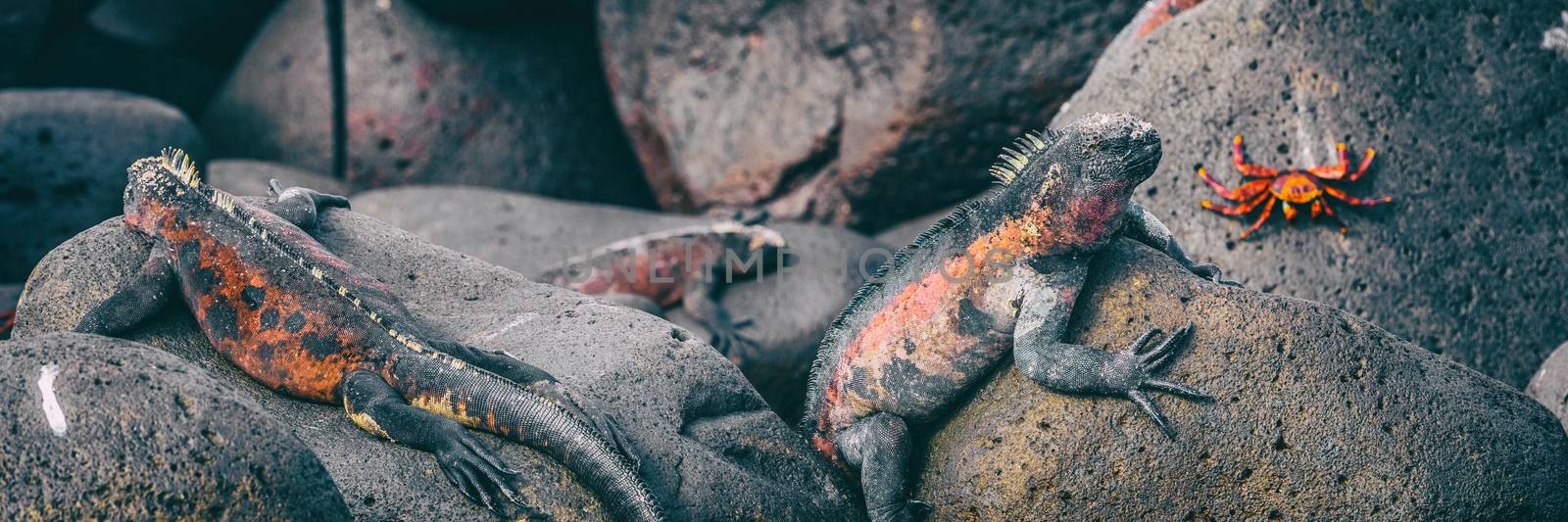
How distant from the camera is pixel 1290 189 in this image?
224 inches

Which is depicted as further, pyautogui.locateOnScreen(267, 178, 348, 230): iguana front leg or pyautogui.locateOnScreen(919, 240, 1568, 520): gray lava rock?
pyautogui.locateOnScreen(267, 178, 348, 230): iguana front leg

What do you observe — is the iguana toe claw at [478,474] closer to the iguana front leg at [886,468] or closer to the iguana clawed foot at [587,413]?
the iguana clawed foot at [587,413]

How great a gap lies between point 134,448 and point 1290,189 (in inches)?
191

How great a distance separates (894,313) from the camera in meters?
4.75

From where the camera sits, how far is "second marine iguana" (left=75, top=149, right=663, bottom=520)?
3.96m

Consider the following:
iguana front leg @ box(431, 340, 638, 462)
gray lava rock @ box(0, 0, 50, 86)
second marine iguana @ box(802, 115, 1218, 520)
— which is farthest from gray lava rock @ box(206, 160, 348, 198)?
second marine iguana @ box(802, 115, 1218, 520)

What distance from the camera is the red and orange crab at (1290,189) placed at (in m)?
5.71

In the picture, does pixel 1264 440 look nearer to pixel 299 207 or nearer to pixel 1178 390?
pixel 1178 390

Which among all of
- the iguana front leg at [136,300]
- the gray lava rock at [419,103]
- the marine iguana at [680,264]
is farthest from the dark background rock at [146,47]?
the iguana front leg at [136,300]

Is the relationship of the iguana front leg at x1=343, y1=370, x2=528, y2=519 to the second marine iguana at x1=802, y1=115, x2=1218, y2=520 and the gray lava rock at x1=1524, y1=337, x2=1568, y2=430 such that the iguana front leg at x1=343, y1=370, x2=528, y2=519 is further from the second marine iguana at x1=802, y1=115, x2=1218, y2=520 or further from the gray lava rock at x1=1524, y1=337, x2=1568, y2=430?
the gray lava rock at x1=1524, y1=337, x2=1568, y2=430

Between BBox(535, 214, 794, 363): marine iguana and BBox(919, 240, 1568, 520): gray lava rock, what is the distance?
11.5ft

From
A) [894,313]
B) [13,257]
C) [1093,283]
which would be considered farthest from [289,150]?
[1093,283]

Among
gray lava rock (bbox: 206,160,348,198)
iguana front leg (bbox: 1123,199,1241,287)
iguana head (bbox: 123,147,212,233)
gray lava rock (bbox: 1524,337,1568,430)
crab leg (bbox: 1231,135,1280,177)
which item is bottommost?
gray lava rock (bbox: 206,160,348,198)

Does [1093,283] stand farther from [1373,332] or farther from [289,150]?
[289,150]
